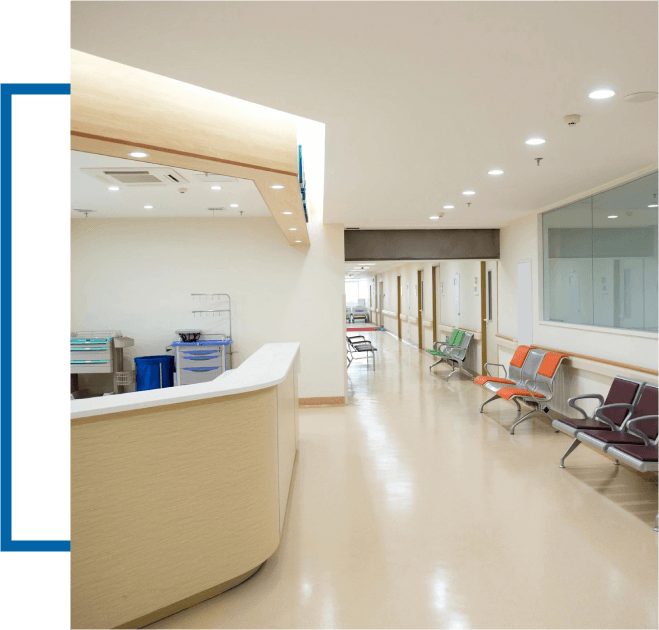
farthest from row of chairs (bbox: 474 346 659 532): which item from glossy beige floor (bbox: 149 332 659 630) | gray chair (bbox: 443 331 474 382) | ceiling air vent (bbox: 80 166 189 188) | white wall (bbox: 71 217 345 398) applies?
ceiling air vent (bbox: 80 166 189 188)

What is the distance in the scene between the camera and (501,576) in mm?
2924

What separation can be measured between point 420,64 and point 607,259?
3.81 metres

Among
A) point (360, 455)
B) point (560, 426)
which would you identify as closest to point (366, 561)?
point (360, 455)

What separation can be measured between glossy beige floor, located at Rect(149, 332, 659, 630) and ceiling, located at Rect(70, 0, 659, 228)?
269 centimetres

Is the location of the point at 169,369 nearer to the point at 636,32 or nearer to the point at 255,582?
the point at 255,582

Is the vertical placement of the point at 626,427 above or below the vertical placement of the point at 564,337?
below

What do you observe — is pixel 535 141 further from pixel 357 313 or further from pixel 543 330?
pixel 357 313

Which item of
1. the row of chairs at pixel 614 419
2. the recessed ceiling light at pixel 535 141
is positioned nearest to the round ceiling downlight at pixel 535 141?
the recessed ceiling light at pixel 535 141

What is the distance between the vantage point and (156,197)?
615 cm

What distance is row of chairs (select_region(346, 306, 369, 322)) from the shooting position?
3171 centimetres

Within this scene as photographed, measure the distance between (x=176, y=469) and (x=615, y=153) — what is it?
410 cm

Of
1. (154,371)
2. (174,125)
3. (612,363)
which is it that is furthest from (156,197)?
(612,363)

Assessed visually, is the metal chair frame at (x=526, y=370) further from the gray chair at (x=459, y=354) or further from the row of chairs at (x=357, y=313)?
the row of chairs at (x=357, y=313)

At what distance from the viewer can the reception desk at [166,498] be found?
2.29 m
